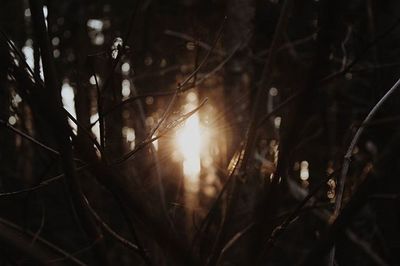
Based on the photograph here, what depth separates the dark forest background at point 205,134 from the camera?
4.79 ft

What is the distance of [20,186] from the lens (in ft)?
22.7

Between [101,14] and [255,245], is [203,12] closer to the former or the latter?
[101,14]

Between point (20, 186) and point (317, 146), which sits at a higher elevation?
point (317, 146)

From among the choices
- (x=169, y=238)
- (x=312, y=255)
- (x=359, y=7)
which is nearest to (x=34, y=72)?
(x=169, y=238)

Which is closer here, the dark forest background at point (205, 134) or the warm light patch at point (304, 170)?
the dark forest background at point (205, 134)

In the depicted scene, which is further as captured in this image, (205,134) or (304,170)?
(304,170)

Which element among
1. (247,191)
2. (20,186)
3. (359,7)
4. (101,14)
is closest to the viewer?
(247,191)

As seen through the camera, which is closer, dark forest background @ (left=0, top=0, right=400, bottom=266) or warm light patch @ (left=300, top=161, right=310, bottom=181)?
dark forest background @ (left=0, top=0, right=400, bottom=266)

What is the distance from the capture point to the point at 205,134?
338 centimetres

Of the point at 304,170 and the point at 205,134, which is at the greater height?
the point at 304,170

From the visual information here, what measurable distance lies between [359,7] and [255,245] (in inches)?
223

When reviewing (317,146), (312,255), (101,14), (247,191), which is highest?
(101,14)

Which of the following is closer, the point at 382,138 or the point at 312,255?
the point at 312,255

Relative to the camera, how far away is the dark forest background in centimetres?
146
